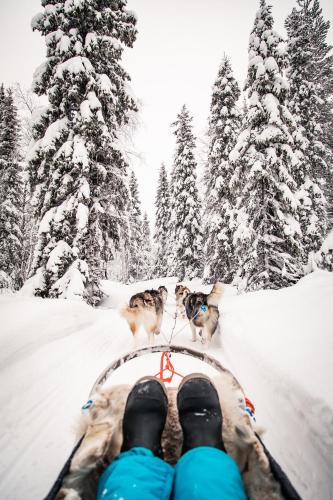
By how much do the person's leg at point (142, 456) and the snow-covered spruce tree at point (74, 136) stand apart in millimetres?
5809

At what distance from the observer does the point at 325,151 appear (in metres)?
13.3

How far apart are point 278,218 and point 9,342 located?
889cm

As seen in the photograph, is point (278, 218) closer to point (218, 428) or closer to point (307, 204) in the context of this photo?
point (307, 204)

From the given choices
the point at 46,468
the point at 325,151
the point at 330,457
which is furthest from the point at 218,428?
the point at 325,151

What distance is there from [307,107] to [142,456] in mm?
16101

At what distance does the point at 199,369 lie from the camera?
11.3ft

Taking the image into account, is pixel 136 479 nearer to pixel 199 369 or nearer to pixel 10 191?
pixel 199 369

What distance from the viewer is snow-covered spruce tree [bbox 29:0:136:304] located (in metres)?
7.36

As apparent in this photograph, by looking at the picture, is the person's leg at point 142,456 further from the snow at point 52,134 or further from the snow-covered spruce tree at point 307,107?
the snow-covered spruce tree at point 307,107

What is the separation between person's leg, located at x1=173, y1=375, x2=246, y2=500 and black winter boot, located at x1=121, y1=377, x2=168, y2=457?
0.51 ft

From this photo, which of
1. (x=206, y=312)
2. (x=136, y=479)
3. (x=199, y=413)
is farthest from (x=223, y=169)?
(x=136, y=479)

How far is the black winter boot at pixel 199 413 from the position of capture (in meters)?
1.53

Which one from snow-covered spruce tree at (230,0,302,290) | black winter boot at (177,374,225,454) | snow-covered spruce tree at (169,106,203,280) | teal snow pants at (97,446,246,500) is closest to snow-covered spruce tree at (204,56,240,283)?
snow-covered spruce tree at (169,106,203,280)

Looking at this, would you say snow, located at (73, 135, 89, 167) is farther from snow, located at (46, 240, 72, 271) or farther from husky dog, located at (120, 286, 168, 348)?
husky dog, located at (120, 286, 168, 348)
